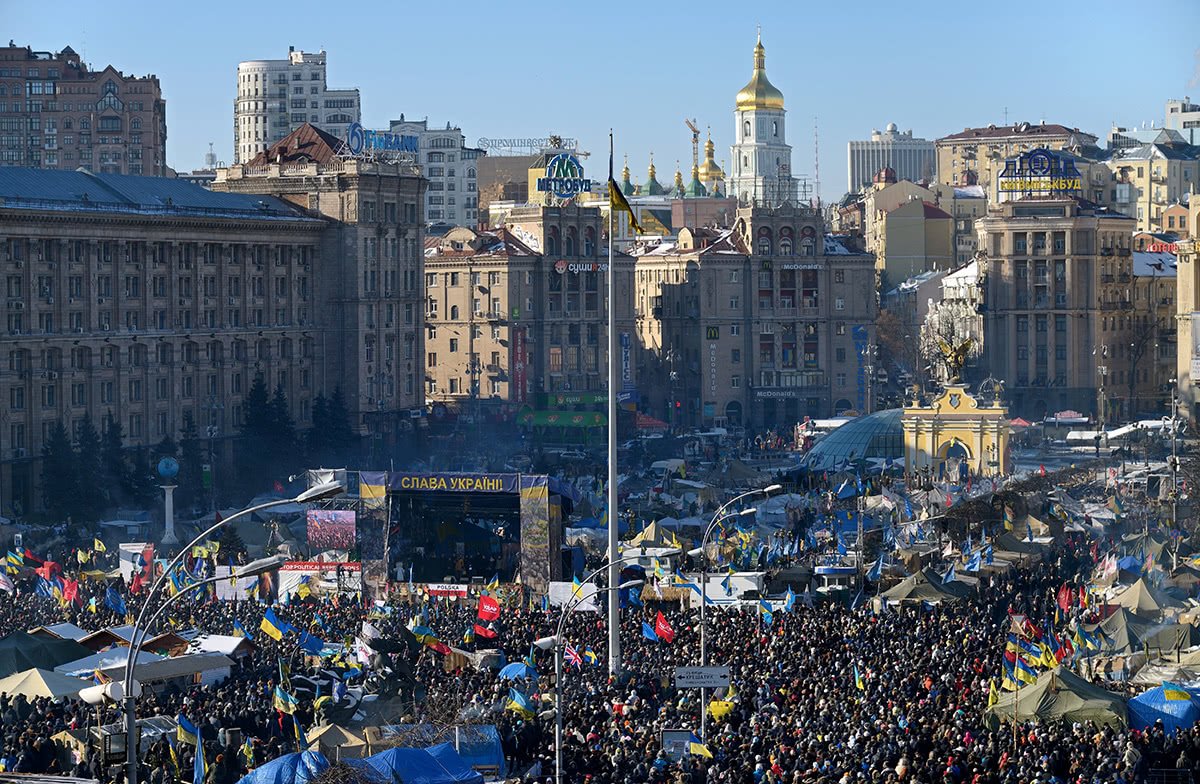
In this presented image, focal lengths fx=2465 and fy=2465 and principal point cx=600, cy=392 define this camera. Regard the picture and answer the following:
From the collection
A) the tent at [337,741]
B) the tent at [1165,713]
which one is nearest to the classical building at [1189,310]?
the tent at [1165,713]

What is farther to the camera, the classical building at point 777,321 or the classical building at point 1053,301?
the classical building at point 777,321

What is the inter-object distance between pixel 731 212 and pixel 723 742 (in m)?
149

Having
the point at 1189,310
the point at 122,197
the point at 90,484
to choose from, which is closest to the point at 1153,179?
the point at 1189,310

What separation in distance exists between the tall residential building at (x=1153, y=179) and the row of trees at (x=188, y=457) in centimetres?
8969

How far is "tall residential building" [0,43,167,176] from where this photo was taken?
16938 cm

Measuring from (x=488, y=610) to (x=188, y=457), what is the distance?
44.8 m

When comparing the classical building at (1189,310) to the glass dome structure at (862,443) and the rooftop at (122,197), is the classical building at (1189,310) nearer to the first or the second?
the glass dome structure at (862,443)

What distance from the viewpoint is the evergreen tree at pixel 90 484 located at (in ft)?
280

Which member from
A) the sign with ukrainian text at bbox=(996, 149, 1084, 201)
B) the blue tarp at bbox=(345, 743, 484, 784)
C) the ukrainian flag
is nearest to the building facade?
the sign with ukrainian text at bbox=(996, 149, 1084, 201)

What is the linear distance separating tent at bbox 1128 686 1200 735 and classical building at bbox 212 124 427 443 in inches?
2887

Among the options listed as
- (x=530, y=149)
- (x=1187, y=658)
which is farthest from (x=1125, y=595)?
(x=530, y=149)

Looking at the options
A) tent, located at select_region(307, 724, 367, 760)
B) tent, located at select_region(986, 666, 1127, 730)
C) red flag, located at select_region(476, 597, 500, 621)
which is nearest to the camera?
tent, located at select_region(307, 724, 367, 760)

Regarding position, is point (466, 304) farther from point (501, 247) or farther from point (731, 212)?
point (731, 212)

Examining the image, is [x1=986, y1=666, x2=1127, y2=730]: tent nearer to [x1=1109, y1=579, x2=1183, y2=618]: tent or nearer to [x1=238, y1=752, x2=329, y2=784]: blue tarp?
[x1=1109, y1=579, x2=1183, y2=618]: tent
